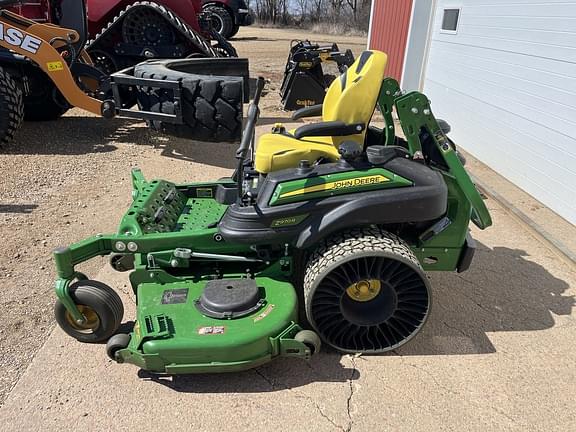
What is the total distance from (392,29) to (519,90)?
4740 millimetres

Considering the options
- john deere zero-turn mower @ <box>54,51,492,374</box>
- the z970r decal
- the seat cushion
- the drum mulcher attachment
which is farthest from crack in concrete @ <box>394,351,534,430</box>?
the drum mulcher attachment

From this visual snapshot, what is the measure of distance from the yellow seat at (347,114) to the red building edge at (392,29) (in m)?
6.40

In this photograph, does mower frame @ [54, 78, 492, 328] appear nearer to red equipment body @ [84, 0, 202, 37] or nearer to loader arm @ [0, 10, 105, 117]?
loader arm @ [0, 10, 105, 117]

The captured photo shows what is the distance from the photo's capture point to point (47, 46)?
604cm

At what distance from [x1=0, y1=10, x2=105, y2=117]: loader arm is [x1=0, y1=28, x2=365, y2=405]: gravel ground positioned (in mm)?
665

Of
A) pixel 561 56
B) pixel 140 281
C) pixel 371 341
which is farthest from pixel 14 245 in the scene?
pixel 561 56

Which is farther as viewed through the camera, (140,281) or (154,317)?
(140,281)

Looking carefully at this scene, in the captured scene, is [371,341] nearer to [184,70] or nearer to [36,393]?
[36,393]

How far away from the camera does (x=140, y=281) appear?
309 cm

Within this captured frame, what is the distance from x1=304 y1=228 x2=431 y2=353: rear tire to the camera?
2795 millimetres

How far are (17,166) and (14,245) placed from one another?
2.05 m

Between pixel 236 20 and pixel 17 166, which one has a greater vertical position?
pixel 236 20

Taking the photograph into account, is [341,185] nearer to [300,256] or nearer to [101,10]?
[300,256]

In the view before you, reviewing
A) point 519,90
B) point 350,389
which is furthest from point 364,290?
point 519,90
